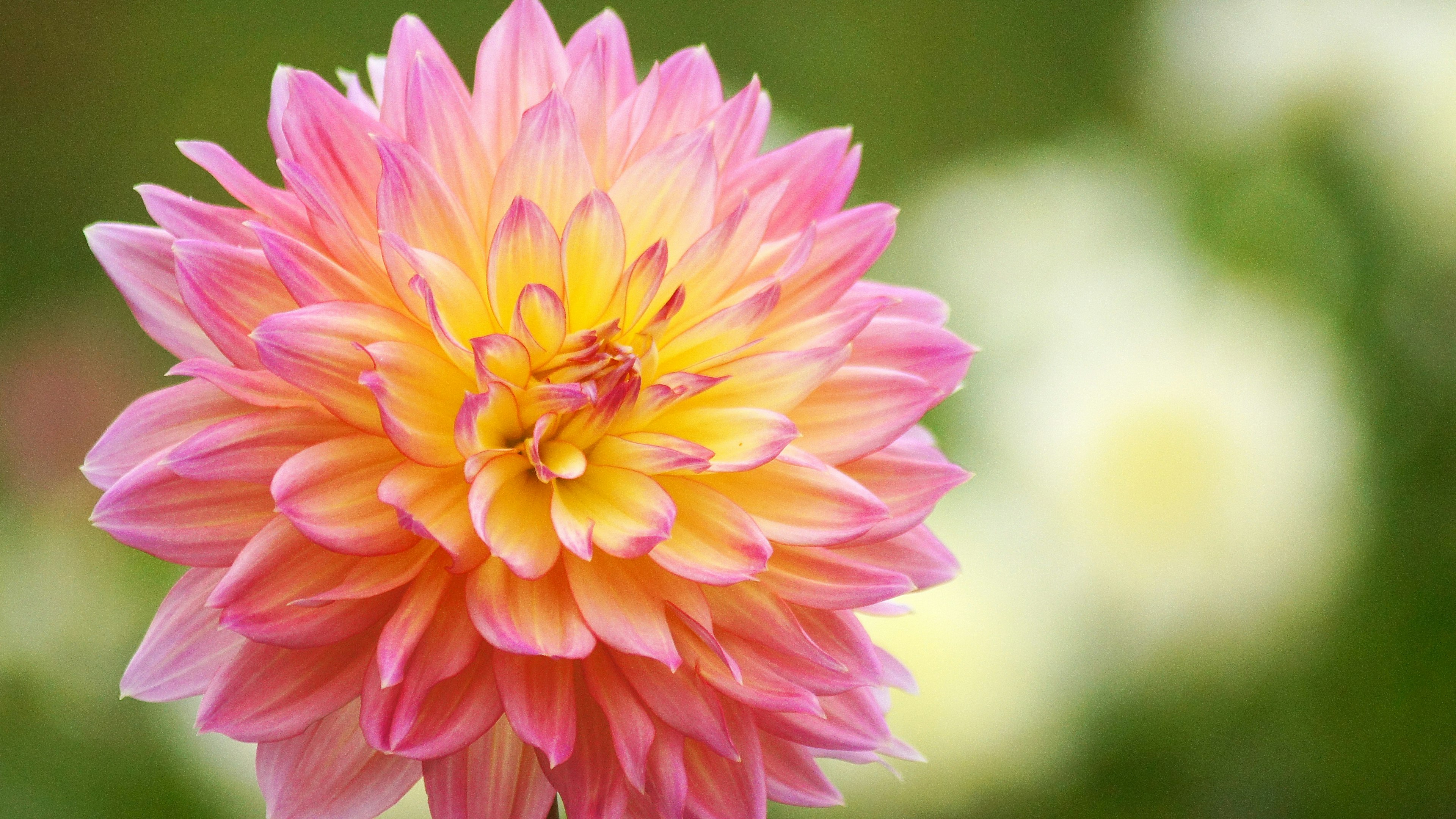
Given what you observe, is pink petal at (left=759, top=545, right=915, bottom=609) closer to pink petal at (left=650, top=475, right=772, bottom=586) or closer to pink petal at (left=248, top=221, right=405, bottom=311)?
pink petal at (left=650, top=475, right=772, bottom=586)

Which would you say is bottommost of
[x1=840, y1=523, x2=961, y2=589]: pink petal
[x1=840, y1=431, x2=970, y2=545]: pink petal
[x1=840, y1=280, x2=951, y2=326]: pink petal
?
[x1=840, y1=523, x2=961, y2=589]: pink petal

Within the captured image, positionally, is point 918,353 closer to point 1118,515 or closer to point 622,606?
point 622,606

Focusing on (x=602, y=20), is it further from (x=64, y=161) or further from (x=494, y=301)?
(x=64, y=161)

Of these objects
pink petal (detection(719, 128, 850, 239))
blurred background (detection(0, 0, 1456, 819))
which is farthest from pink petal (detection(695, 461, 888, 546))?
blurred background (detection(0, 0, 1456, 819))

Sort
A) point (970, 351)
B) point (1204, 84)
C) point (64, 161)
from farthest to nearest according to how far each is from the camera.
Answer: point (64, 161), point (1204, 84), point (970, 351)

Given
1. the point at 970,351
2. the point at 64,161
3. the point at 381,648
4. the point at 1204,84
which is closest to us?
the point at 381,648

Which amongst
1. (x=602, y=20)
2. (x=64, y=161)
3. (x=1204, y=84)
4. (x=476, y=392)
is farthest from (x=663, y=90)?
(x=64, y=161)

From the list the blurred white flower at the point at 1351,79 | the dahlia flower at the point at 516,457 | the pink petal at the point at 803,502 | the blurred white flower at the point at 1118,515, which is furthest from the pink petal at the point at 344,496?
the blurred white flower at the point at 1351,79
